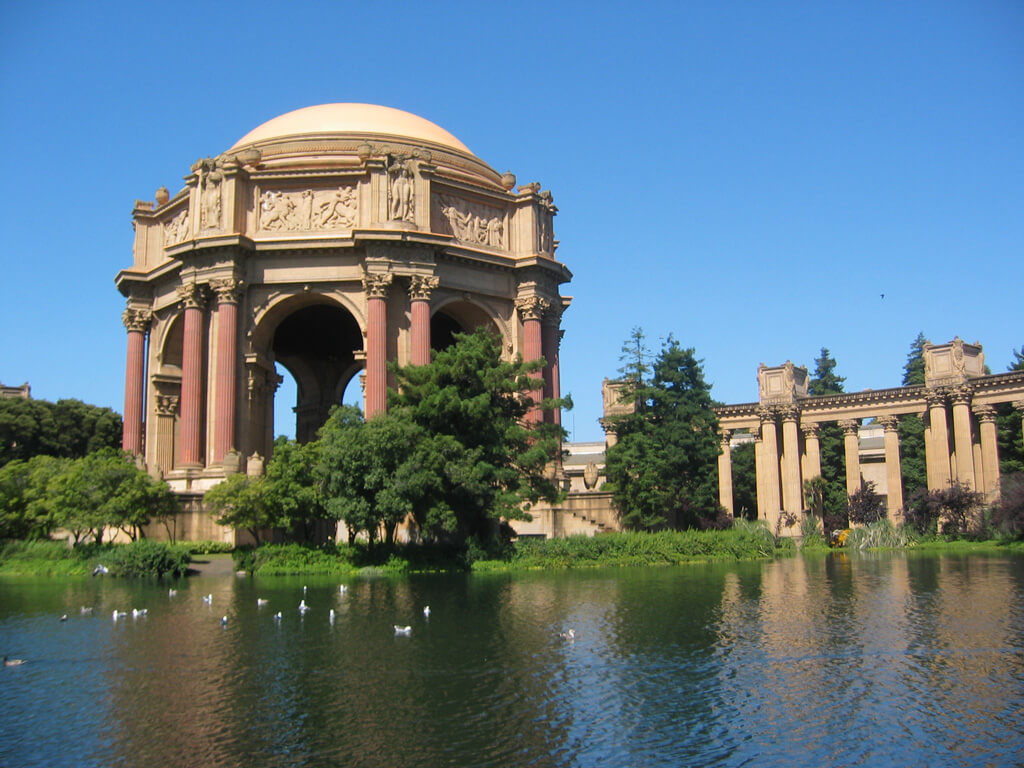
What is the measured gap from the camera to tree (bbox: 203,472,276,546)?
32.2m

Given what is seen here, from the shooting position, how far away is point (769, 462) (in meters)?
51.4

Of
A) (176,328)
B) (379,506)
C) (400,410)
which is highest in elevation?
(176,328)

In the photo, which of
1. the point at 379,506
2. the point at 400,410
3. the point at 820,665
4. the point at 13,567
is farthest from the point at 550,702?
the point at 13,567

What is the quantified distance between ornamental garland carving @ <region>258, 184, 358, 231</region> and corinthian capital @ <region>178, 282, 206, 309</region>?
12.0 ft

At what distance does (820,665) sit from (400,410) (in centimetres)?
1912

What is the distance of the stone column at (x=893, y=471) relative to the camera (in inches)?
1928

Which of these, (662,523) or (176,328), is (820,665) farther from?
(176,328)

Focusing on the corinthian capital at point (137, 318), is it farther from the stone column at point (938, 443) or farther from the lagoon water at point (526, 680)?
the stone column at point (938, 443)

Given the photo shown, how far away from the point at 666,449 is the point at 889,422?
16.7m

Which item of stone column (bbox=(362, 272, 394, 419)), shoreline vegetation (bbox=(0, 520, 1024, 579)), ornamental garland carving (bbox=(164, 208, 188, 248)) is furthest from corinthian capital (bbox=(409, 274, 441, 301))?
shoreline vegetation (bbox=(0, 520, 1024, 579))

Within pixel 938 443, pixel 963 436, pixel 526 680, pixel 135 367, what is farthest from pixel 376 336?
pixel 963 436

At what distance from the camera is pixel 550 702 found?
12656 millimetres

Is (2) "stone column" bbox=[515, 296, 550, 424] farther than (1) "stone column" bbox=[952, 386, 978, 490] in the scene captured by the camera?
No

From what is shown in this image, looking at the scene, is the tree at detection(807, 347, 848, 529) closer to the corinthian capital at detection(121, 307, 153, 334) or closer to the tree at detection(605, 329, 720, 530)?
the tree at detection(605, 329, 720, 530)
